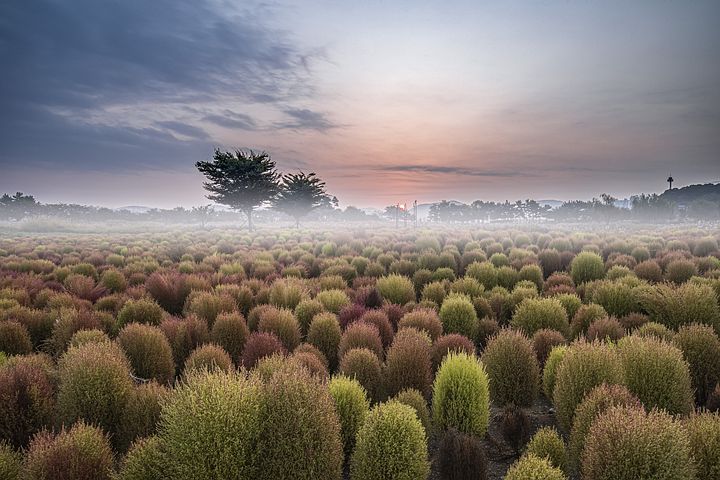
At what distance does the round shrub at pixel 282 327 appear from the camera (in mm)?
6562

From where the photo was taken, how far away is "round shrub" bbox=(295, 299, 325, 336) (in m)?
7.69

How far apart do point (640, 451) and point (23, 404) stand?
547cm

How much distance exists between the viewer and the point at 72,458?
2.82m

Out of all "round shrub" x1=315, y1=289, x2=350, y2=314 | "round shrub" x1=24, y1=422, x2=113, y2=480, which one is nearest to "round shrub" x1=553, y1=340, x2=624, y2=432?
"round shrub" x1=24, y1=422, x2=113, y2=480

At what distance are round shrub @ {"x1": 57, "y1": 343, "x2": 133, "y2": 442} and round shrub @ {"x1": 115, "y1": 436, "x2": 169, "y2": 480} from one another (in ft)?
3.85

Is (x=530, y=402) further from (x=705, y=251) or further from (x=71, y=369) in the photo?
(x=705, y=251)

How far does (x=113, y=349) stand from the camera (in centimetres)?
451

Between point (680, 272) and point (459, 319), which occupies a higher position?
point (680, 272)

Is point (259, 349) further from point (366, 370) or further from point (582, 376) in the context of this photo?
point (582, 376)

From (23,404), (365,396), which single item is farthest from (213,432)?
(23,404)

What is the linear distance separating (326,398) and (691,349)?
5.23 m

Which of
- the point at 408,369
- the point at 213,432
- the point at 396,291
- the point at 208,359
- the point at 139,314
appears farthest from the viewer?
the point at 396,291

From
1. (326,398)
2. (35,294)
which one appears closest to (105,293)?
(35,294)

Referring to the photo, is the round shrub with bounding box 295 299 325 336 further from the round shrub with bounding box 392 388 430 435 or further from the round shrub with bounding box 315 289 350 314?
the round shrub with bounding box 392 388 430 435
